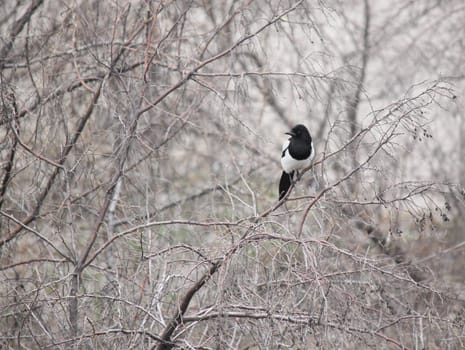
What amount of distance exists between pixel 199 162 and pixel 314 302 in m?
5.20

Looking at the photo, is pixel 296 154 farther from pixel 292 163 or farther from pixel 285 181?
pixel 285 181

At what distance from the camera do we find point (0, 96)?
5.09 m

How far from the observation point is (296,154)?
627 cm

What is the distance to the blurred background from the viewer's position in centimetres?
437

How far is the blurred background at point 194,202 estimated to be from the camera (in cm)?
437

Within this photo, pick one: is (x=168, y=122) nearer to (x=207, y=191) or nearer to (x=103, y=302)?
(x=207, y=191)

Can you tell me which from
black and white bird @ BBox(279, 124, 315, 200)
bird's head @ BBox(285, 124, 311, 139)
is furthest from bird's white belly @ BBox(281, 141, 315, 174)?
bird's head @ BBox(285, 124, 311, 139)

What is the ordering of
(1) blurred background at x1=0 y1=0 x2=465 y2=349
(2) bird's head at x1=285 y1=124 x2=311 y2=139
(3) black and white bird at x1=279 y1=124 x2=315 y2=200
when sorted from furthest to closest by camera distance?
(2) bird's head at x1=285 y1=124 x2=311 y2=139 < (3) black and white bird at x1=279 y1=124 x2=315 y2=200 < (1) blurred background at x1=0 y1=0 x2=465 y2=349

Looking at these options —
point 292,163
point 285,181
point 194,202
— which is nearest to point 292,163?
point 292,163

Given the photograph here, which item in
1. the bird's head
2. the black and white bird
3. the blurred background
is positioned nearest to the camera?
the blurred background

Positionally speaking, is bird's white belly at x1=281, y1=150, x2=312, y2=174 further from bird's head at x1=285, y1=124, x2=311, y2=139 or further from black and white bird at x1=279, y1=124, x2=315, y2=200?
bird's head at x1=285, y1=124, x2=311, y2=139

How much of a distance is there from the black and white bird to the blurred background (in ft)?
0.40

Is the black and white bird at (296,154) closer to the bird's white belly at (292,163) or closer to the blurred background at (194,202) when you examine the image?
the bird's white belly at (292,163)

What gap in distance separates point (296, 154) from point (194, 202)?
1487mm
